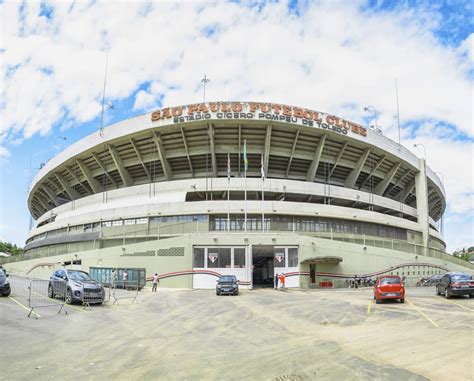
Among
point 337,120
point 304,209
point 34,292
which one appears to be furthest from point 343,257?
Answer: point 34,292

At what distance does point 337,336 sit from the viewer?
11.5 metres

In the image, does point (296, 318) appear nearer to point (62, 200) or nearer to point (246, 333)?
point (246, 333)

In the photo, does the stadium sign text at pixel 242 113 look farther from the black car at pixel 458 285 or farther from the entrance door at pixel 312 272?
the black car at pixel 458 285

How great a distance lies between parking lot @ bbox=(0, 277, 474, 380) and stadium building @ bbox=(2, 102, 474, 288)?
640 inches

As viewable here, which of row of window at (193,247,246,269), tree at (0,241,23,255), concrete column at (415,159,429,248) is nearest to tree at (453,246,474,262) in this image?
concrete column at (415,159,429,248)

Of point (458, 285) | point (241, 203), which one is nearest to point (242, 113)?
point (241, 203)

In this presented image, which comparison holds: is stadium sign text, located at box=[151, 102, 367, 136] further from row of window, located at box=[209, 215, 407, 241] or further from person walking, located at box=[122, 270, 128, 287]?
person walking, located at box=[122, 270, 128, 287]

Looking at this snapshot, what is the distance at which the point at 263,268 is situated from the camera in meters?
44.5

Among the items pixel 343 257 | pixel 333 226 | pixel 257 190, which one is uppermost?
pixel 257 190

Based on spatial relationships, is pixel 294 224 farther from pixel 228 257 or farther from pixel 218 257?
pixel 218 257

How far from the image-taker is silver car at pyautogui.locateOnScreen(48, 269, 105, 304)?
18.4 m

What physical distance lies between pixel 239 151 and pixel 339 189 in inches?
476

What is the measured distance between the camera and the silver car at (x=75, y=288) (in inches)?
724

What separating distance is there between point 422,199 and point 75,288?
46.4 meters
